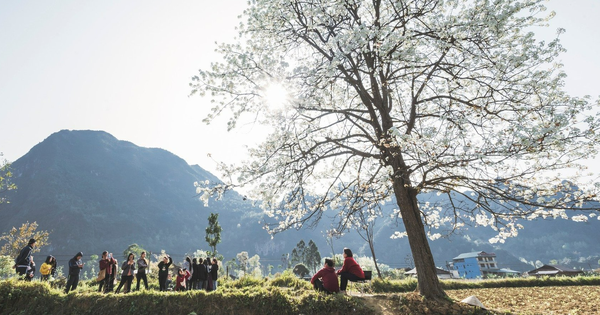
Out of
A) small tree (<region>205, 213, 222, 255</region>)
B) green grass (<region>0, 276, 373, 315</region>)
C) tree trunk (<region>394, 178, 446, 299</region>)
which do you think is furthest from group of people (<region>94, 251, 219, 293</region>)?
small tree (<region>205, 213, 222, 255</region>)

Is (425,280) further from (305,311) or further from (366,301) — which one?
(305,311)

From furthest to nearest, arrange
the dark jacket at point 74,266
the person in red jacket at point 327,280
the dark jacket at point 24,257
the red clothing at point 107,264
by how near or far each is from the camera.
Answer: the dark jacket at point 24,257 < the red clothing at point 107,264 < the dark jacket at point 74,266 < the person in red jacket at point 327,280

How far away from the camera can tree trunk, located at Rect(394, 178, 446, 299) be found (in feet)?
23.5

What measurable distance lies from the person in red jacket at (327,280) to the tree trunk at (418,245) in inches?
89.9

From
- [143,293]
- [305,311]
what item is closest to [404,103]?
[305,311]

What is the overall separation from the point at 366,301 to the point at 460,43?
22.7 ft

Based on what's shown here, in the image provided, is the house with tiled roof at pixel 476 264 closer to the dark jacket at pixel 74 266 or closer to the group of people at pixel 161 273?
the group of people at pixel 161 273

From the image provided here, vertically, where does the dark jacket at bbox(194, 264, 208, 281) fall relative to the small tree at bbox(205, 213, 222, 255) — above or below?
below

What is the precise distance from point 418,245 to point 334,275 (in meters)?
2.51

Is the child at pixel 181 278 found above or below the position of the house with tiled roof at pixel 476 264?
above

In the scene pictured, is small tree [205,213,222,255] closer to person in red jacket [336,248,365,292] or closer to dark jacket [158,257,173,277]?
dark jacket [158,257,173,277]

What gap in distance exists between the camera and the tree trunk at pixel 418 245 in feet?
23.5

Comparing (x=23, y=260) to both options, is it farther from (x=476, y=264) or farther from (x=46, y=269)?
(x=476, y=264)

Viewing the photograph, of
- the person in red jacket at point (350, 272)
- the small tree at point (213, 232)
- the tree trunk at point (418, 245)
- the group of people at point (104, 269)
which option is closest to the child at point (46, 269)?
the group of people at point (104, 269)
